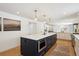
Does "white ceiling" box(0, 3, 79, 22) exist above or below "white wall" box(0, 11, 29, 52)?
above

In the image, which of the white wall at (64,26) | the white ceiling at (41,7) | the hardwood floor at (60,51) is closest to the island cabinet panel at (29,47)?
the hardwood floor at (60,51)

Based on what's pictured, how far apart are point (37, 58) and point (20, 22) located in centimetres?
424

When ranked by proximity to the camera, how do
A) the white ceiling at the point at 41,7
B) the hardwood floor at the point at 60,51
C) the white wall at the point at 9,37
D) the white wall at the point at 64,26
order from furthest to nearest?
the white wall at the point at 64,26, the white wall at the point at 9,37, the hardwood floor at the point at 60,51, the white ceiling at the point at 41,7

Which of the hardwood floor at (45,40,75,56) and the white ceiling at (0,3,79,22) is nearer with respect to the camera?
the white ceiling at (0,3,79,22)

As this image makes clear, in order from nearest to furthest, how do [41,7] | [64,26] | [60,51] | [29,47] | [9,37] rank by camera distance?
[29,47]
[41,7]
[60,51]
[9,37]
[64,26]

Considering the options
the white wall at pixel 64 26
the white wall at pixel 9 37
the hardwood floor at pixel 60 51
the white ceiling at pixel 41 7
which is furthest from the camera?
the white wall at pixel 64 26

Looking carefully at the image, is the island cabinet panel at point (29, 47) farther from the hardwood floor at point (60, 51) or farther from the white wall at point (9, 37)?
the white wall at point (9, 37)

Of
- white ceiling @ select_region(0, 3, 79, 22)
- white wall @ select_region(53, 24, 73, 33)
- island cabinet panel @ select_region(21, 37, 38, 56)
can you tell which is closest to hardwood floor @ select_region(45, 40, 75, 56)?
island cabinet panel @ select_region(21, 37, 38, 56)

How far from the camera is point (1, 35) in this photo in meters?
3.61

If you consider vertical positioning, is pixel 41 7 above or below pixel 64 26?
above

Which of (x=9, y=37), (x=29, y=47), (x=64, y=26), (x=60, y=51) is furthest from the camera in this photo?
(x=64, y=26)

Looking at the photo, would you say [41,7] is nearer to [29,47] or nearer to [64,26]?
[29,47]

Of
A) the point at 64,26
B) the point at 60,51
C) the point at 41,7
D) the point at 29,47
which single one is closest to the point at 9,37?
the point at 29,47

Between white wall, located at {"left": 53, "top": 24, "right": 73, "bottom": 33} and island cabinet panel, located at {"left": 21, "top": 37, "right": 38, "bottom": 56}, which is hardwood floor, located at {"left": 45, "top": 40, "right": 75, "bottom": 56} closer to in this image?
island cabinet panel, located at {"left": 21, "top": 37, "right": 38, "bottom": 56}
